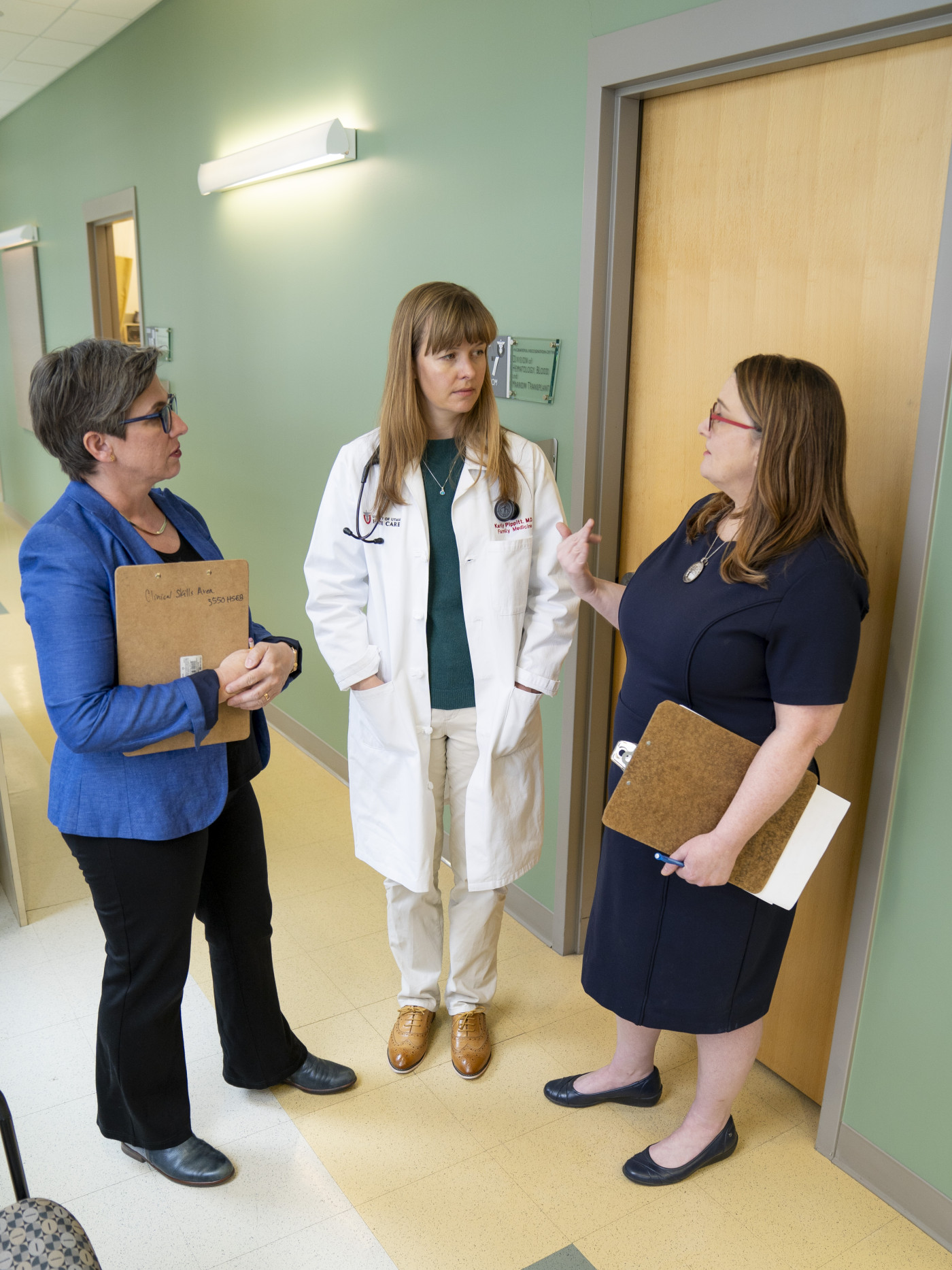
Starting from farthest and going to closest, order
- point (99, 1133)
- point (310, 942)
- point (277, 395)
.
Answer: point (277, 395) → point (310, 942) → point (99, 1133)

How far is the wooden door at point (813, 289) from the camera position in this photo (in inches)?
66.6

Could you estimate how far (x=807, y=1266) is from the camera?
1.72 meters

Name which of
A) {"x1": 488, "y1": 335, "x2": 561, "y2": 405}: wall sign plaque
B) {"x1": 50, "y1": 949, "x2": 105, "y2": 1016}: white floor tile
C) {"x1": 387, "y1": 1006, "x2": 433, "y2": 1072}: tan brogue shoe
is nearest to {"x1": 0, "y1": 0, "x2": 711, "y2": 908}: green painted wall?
{"x1": 488, "y1": 335, "x2": 561, "y2": 405}: wall sign plaque

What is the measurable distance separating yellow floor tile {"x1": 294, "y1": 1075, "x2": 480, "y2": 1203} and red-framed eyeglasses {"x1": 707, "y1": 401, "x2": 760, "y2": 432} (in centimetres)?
150

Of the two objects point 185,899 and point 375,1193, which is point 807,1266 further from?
point 185,899

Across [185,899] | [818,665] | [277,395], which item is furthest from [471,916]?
[277,395]

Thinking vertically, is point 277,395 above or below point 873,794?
above

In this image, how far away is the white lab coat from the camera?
196cm

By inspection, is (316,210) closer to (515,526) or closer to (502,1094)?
(515,526)

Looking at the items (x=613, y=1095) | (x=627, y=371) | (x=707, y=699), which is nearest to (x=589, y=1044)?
(x=613, y=1095)

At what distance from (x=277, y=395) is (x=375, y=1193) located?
288cm

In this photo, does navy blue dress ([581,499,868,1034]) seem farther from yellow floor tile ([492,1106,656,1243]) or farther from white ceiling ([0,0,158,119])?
white ceiling ([0,0,158,119])

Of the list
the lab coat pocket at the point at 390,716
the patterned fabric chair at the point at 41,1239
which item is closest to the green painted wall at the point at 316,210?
the lab coat pocket at the point at 390,716

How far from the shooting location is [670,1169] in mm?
1885
